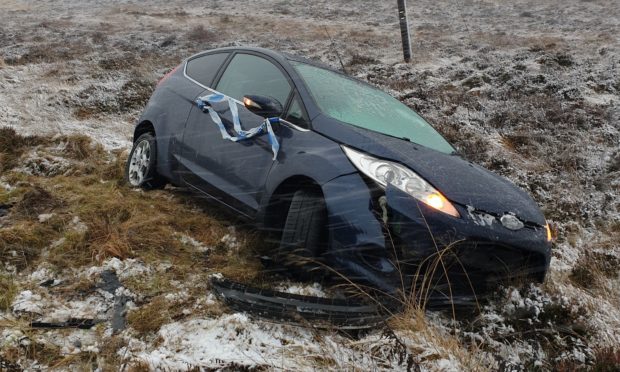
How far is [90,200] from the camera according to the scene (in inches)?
177

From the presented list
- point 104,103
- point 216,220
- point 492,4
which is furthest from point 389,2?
point 216,220

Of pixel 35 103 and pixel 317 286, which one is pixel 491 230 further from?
pixel 35 103

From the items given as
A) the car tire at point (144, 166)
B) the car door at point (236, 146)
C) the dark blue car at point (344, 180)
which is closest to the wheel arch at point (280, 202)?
the dark blue car at point (344, 180)

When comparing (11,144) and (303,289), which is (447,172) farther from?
(11,144)

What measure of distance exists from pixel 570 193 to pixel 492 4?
68.4ft

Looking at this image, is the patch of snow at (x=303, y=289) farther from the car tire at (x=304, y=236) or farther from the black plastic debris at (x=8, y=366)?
the black plastic debris at (x=8, y=366)

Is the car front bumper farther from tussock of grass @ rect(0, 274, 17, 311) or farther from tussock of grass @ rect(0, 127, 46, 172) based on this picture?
tussock of grass @ rect(0, 127, 46, 172)

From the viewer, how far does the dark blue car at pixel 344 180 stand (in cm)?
276

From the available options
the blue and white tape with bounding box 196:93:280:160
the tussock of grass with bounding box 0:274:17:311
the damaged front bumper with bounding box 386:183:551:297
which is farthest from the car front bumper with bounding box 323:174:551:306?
the tussock of grass with bounding box 0:274:17:311

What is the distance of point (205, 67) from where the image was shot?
15.6 ft

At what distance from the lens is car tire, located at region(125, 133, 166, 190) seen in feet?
15.7

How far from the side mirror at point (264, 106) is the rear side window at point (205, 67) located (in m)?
1.09

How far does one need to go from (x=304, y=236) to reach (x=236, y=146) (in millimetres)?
1061

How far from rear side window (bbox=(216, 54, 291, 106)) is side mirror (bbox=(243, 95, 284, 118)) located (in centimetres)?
17
